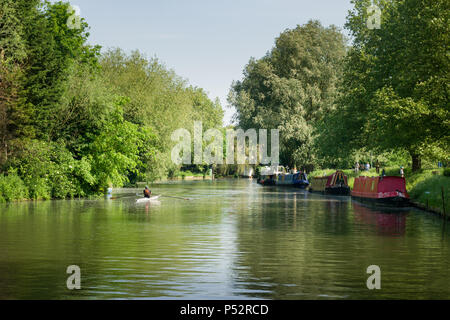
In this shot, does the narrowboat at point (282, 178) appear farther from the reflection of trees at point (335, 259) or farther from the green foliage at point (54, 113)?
the reflection of trees at point (335, 259)

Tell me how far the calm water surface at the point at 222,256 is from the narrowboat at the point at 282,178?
49.3 m

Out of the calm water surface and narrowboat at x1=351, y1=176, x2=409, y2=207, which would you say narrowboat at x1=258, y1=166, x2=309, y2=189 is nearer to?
narrowboat at x1=351, y1=176, x2=409, y2=207

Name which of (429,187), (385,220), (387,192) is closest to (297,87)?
(387,192)

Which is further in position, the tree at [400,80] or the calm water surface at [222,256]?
the tree at [400,80]

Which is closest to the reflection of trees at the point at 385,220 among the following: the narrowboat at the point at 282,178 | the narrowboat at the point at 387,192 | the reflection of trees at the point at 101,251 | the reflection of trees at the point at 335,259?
the reflection of trees at the point at 335,259

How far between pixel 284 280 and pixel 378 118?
31.5 meters

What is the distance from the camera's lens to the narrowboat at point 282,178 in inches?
3255

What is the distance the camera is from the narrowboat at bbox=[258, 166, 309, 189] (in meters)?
82.7

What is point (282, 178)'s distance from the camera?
9425 centimetres

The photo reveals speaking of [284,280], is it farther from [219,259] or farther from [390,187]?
[390,187]

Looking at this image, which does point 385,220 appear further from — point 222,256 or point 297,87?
point 297,87

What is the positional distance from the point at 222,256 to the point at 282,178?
76.4m

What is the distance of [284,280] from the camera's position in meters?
14.1
